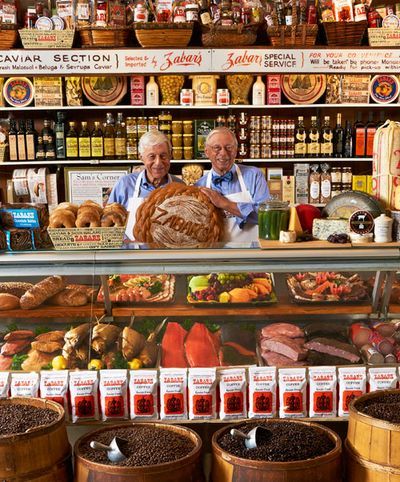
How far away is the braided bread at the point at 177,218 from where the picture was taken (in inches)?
121

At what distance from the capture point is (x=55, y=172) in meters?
6.56

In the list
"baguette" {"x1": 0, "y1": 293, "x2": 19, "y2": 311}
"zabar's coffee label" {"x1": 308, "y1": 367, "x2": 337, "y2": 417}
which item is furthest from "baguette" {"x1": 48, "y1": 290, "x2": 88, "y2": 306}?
"zabar's coffee label" {"x1": 308, "y1": 367, "x2": 337, "y2": 417}

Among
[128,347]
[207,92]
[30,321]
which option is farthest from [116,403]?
[207,92]

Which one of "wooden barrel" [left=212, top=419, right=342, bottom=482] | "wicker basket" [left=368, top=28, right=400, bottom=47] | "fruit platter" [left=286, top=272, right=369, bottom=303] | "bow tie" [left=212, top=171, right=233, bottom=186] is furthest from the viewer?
"wicker basket" [left=368, top=28, right=400, bottom=47]

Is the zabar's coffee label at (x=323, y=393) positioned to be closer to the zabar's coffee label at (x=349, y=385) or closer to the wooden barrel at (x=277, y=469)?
the zabar's coffee label at (x=349, y=385)

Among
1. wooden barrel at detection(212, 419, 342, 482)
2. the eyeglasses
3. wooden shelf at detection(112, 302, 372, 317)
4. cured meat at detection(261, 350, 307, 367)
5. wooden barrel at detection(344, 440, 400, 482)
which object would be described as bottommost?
wooden barrel at detection(344, 440, 400, 482)

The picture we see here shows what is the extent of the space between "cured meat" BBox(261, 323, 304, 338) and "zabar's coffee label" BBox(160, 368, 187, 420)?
40cm

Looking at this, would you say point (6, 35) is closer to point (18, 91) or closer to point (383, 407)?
point (18, 91)

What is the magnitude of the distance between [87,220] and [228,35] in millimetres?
3643

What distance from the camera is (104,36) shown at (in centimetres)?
582

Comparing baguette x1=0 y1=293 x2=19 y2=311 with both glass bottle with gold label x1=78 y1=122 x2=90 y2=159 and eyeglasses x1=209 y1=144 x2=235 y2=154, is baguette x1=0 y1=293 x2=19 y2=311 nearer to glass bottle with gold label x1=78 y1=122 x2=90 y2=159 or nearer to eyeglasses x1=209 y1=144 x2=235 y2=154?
eyeglasses x1=209 y1=144 x2=235 y2=154

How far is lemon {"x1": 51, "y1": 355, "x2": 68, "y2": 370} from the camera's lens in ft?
8.13

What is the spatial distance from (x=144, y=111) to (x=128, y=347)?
4.36m

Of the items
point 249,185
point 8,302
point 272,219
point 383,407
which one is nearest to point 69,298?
point 8,302
